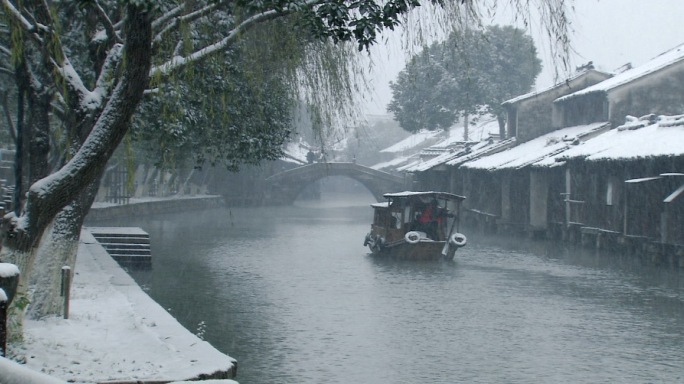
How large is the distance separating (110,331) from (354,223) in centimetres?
3725

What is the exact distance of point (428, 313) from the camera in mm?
15125

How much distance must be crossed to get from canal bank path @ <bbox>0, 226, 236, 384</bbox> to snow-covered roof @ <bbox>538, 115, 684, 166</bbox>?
52.7 ft

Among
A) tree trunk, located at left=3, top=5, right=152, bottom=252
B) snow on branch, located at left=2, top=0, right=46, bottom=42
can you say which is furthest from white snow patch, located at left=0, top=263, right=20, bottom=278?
snow on branch, located at left=2, top=0, right=46, bottom=42

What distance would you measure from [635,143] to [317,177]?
162ft

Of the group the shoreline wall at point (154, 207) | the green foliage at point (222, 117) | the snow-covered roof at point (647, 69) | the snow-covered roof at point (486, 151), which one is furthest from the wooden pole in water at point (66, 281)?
the snow-covered roof at point (486, 151)

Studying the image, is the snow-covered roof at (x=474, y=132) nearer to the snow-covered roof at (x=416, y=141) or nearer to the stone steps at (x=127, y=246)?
Answer: the snow-covered roof at (x=416, y=141)

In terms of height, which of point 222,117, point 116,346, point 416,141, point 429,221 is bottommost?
point 116,346

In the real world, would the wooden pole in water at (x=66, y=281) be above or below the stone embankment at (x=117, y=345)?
above

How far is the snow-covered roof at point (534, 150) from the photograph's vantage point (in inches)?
1356

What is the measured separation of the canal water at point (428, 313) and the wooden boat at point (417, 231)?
72cm

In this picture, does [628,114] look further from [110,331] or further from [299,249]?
[110,331]

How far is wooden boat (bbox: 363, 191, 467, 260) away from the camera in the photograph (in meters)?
25.9

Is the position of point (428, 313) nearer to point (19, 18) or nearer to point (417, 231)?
point (19, 18)

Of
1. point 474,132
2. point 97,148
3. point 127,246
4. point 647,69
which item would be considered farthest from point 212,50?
point 474,132
